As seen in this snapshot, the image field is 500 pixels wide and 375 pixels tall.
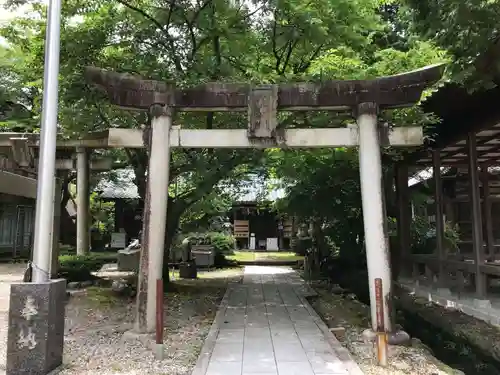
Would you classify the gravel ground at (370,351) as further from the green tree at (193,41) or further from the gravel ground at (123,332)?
the green tree at (193,41)

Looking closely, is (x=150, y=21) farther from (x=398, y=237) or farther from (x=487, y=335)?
(x=398, y=237)

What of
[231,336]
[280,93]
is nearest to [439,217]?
[280,93]

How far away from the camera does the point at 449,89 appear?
941 cm

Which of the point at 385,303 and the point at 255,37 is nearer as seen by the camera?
the point at 385,303

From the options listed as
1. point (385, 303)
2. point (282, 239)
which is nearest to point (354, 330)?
point (385, 303)

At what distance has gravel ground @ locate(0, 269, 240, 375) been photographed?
21.4ft

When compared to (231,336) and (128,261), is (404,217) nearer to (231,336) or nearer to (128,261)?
(231,336)

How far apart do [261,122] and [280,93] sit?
65 cm

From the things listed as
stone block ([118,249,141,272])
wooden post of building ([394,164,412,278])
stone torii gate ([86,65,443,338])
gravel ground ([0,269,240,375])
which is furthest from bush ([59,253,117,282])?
wooden post of building ([394,164,412,278])

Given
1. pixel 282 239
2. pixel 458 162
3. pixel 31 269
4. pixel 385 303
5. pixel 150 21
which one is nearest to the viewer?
pixel 31 269

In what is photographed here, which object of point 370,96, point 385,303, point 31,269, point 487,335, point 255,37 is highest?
point 255,37

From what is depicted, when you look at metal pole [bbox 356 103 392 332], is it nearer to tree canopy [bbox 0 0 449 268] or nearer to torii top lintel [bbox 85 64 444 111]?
torii top lintel [bbox 85 64 444 111]

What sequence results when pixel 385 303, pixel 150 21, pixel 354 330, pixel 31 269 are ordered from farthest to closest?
1. pixel 150 21
2. pixel 354 330
3. pixel 385 303
4. pixel 31 269

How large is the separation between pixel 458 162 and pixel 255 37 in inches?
334
